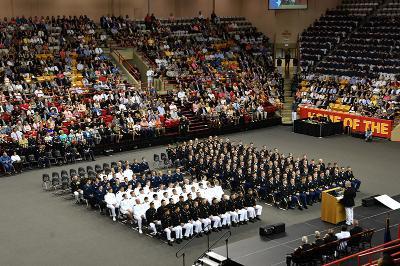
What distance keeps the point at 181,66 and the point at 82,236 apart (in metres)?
20.8

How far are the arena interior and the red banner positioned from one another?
80 mm

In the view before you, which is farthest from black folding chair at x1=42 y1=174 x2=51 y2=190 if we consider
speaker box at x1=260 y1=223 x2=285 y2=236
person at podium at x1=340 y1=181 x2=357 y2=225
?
person at podium at x1=340 y1=181 x2=357 y2=225

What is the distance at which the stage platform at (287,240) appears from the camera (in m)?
14.6

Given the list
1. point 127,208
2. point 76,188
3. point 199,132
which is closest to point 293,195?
point 127,208

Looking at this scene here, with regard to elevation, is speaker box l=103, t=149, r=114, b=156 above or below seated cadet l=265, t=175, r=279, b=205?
below

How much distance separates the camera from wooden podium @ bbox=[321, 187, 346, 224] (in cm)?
1712

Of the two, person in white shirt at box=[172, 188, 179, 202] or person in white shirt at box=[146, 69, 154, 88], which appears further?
person in white shirt at box=[146, 69, 154, 88]

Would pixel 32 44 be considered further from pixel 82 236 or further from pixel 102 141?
pixel 82 236

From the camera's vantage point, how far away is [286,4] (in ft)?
125

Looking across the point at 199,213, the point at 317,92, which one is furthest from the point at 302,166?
the point at 317,92

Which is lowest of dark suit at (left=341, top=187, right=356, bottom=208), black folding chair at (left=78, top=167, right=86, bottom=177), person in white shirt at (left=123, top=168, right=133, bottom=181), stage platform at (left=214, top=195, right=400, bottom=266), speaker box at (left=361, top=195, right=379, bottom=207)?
stage platform at (left=214, top=195, right=400, bottom=266)

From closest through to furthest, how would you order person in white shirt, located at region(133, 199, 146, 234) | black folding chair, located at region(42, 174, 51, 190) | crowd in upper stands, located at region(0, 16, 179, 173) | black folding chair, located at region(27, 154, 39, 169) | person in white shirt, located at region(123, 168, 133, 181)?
person in white shirt, located at region(133, 199, 146, 234) < person in white shirt, located at region(123, 168, 133, 181) < black folding chair, located at region(42, 174, 51, 190) < black folding chair, located at region(27, 154, 39, 169) < crowd in upper stands, located at region(0, 16, 179, 173)

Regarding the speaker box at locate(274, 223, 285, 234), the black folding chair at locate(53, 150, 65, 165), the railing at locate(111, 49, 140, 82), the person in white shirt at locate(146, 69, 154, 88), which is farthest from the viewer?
the railing at locate(111, 49, 140, 82)

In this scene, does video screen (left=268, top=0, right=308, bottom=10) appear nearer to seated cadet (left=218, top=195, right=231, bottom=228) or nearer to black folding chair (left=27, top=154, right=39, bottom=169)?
black folding chair (left=27, top=154, right=39, bottom=169)
